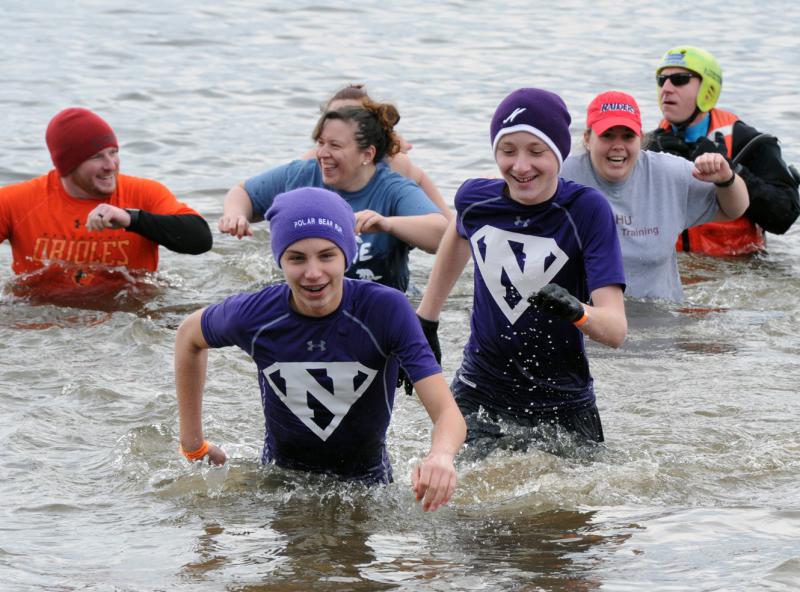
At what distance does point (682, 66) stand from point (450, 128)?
6.68m

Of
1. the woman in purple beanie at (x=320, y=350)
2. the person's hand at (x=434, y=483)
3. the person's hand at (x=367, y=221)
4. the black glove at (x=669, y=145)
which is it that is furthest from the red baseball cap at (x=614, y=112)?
the person's hand at (x=434, y=483)

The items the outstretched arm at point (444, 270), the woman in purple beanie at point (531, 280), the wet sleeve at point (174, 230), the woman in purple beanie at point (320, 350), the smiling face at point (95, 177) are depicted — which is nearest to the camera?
the woman in purple beanie at point (320, 350)

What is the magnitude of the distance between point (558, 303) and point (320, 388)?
0.95 metres

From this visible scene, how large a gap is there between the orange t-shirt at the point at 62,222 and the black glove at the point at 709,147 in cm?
356

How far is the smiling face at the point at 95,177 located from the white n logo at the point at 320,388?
3638 millimetres

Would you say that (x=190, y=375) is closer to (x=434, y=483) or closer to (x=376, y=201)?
(x=434, y=483)

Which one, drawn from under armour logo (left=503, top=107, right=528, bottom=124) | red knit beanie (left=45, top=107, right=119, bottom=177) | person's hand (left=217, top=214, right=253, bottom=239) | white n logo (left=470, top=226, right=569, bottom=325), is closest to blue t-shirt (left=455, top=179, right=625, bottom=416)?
white n logo (left=470, top=226, right=569, bottom=325)

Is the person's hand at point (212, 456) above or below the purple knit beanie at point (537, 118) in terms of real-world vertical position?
below

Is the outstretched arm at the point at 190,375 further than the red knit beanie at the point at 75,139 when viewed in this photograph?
No

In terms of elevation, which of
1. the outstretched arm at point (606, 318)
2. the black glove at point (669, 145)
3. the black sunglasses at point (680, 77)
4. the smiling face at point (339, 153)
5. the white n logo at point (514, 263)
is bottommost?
the outstretched arm at point (606, 318)

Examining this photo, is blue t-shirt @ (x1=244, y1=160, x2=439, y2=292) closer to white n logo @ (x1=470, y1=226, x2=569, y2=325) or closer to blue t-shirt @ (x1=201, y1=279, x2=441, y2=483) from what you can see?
white n logo @ (x1=470, y1=226, x2=569, y2=325)

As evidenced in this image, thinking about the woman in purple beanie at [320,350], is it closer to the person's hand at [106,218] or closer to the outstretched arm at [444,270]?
the outstretched arm at [444,270]

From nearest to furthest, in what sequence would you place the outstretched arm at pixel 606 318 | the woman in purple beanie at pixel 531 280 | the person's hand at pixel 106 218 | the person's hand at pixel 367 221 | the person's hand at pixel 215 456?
the outstretched arm at pixel 606 318 < the woman in purple beanie at pixel 531 280 < the person's hand at pixel 215 456 < the person's hand at pixel 367 221 < the person's hand at pixel 106 218

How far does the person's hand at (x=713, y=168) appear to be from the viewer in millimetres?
7809
